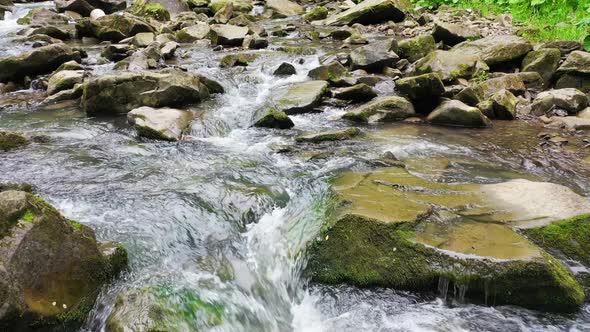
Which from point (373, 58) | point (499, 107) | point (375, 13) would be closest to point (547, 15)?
point (375, 13)

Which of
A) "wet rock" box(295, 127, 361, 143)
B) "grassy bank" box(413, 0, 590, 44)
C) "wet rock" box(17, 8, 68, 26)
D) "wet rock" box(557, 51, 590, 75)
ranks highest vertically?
"grassy bank" box(413, 0, 590, 44)

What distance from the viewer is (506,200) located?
4930 mm

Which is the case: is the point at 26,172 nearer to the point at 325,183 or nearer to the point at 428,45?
the point at 325,183

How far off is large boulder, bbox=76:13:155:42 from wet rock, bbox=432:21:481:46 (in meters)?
8.75

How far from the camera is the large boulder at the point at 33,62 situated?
9.84 meters

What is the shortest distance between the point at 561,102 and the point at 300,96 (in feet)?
15.8

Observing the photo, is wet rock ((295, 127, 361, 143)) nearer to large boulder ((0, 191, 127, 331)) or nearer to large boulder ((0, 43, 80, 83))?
large boulder ((0, 191, 127, 331))

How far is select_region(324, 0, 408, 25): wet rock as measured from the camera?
1577 centimetres

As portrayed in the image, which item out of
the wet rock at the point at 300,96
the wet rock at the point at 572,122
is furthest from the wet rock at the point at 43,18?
the wet rock at the point at 572,122

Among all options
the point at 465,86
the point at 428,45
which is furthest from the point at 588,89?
the point at 428,45

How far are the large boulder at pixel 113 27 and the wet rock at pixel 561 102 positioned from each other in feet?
37.3

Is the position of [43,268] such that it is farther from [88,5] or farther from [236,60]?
[88,5]

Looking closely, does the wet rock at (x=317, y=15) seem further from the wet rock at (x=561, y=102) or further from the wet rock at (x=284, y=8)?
the wet rock at (x=561, y=102)

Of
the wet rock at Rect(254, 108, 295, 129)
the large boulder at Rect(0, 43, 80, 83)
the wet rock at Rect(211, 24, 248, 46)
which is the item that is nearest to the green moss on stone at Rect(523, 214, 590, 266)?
the wet rock at Rect(254, 108, 295, 129)
